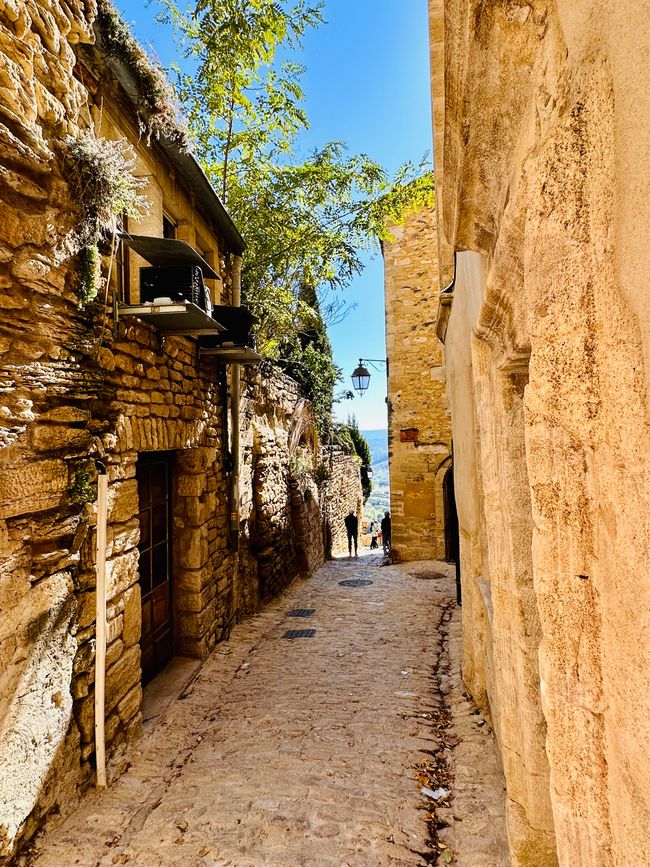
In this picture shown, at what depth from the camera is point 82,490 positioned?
2930 mm

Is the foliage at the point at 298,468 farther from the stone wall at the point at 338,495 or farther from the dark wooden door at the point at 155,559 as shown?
the dark wooden door at the point at 155,559

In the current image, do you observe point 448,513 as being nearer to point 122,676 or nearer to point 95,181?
point 122,676

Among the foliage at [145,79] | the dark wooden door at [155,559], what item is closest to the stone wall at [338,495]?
the dark wooden door at [155,559]

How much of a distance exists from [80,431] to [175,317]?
1.30 meters

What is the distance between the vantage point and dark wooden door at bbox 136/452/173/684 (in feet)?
14.1

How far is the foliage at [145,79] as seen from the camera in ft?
10.4

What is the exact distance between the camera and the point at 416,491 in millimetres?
10172

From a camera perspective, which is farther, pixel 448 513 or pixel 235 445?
pixel 448 513

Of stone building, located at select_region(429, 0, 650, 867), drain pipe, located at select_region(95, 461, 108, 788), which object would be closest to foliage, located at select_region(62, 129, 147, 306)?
drain pipe, located at select_region(95, 461, 108, 788)

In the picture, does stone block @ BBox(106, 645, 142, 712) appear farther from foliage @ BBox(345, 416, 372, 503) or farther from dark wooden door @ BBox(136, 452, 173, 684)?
foliage @ BBox(345, 416, 372, 503)

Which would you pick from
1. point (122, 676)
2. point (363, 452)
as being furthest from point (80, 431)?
point (363, 452)

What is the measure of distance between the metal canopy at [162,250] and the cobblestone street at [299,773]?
3.76 metres

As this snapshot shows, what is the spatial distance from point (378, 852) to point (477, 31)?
3.55 m

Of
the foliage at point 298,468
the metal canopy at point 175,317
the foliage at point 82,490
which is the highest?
the metal canopy at point 175,317
